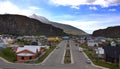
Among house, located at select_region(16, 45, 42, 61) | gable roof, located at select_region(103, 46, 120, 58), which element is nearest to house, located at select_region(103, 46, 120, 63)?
gable roof, located at select_region(103, 46, 120, 58)

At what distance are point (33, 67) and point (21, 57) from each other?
52.8 ft

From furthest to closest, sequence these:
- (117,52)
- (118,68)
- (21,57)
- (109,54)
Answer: (21,57) → (109,54) → (117,52) → (118,68)

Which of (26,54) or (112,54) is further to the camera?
(26,54)

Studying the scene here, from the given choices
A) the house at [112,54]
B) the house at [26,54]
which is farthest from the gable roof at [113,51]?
the house at [26,54]

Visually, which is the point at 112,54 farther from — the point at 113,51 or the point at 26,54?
the point at 26,54

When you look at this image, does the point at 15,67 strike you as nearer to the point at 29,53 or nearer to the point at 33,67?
the point at 33,67

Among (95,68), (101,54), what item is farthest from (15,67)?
(101,54)

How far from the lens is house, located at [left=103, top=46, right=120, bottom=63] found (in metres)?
56.6

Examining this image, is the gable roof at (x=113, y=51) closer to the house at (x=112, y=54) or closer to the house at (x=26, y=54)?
the house at (x=112, y=54)

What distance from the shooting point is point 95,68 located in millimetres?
49344

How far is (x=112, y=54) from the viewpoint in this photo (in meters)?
58.8

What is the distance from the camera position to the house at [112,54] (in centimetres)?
5661

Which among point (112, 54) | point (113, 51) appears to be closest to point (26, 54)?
point (112, 54)

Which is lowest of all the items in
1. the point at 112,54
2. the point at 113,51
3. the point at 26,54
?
the point at 26,54
